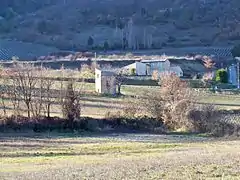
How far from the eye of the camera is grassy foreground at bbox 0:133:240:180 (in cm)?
2738

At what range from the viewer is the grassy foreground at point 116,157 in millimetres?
27380

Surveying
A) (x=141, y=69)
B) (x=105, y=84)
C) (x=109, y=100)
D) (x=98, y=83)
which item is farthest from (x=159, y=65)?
(x=109, y=100)

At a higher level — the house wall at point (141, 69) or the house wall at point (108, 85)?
the house wall at point (141, 69)

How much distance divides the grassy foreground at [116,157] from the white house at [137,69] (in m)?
58.2

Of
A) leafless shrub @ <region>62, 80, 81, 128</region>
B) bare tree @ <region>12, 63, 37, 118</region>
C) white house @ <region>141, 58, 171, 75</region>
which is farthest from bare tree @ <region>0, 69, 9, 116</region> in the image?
white house @ <region>141, 58, 171, 75</region>

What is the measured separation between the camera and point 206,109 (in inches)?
2419

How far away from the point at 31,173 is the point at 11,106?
37.2m

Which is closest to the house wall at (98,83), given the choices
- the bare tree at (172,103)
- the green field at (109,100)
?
the green field at (109,100)

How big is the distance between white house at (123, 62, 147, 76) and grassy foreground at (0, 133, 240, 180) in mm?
58177

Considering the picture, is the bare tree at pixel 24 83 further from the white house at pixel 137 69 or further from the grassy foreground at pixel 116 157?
the white house at pixel 137 69

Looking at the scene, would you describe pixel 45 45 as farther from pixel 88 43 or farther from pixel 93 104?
pixel 93 104

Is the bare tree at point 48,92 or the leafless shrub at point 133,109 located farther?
the leafless shrub at point 133,109

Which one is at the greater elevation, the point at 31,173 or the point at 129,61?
the point at 129,61

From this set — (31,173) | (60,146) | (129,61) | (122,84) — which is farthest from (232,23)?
(31,173)
